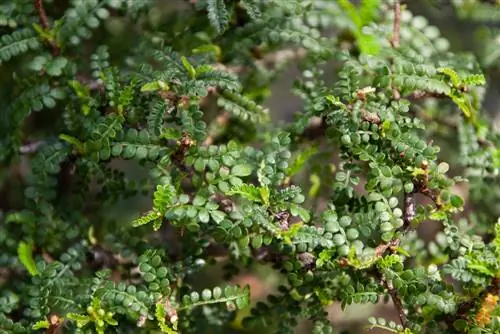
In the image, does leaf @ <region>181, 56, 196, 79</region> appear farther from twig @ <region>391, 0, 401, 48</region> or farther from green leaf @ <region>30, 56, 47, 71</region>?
twig @ <region>391, 0, 401, 48</region>

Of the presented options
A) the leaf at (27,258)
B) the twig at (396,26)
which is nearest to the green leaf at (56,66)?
the leaf at (27,258)

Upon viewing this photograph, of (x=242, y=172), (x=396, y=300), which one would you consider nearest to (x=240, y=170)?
(x=242, y=172)

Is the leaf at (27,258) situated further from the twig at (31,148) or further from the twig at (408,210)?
the twig at (408,210)

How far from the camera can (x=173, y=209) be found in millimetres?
1087

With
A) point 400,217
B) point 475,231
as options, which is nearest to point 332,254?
point 400,217

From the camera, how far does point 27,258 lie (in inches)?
48.9

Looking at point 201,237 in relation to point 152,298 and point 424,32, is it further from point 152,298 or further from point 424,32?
point 424,32

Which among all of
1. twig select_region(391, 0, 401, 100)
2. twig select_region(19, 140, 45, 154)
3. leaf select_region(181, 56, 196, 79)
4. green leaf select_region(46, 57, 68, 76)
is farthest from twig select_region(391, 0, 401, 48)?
twig select_region(19, 140, 45, 154)

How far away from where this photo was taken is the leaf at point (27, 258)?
1.23m

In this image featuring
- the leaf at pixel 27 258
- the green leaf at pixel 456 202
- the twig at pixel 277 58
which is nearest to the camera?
the green leaf at pixel 456 202

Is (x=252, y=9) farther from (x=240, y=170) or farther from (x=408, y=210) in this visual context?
(x=408, y=210)

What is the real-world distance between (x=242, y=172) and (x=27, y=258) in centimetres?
41

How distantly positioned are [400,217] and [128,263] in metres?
0.52

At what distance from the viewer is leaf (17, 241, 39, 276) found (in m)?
1.23
